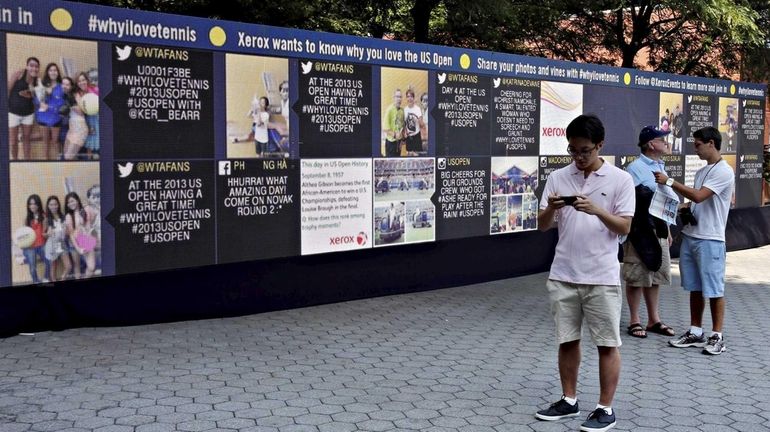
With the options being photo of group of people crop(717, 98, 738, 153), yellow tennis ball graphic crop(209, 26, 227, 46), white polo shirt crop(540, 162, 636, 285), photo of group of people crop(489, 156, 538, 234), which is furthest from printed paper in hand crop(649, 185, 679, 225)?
photo of group of people crop(717, 98, 738, 153)

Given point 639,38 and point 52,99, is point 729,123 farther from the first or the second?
point 52,99

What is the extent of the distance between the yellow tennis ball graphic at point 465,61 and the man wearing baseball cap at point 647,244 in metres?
2.88

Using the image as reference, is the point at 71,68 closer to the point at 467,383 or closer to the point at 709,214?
the point at 467,383

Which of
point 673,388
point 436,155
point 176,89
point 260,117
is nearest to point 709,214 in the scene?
point 673,388

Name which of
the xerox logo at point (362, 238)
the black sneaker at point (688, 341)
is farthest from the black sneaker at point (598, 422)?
the xerox logo at point (362, 238)

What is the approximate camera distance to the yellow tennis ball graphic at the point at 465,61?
10.1m

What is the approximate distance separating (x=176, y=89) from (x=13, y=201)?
1699mm

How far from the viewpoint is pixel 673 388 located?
19.8 ft

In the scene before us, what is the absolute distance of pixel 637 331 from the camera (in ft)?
25.4

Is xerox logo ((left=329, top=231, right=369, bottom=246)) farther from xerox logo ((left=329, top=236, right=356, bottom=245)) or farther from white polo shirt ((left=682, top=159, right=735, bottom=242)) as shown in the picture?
white polo shirt ((left=682, top=159, right=735, bottom=242))

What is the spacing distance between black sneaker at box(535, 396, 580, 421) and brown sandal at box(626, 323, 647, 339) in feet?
8.67

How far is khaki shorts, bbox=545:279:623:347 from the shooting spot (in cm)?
506

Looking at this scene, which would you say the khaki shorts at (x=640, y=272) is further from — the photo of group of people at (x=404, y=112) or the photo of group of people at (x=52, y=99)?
the photo of group of people at (x=52, y=99)

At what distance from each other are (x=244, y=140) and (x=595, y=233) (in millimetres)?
4070
